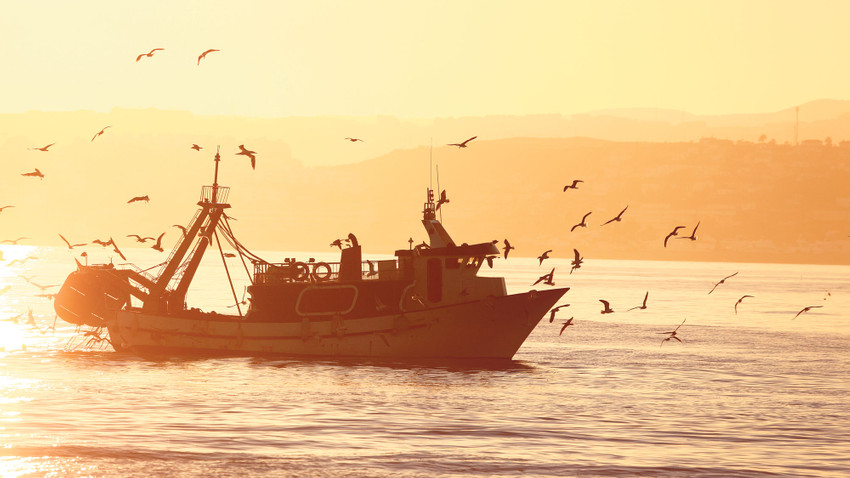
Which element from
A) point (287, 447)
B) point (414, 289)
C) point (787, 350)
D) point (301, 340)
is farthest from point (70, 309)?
point (787, 350)

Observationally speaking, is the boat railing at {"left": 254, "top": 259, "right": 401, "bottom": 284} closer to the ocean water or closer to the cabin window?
the cabin window

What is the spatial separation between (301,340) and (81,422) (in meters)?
18.4

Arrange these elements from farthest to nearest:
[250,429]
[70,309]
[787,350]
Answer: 1. [787,350]
2. [70,309]
3. [250,429]

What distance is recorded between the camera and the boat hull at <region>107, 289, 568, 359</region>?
173ft

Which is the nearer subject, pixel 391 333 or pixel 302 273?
pixel 391 333

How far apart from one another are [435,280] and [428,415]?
14939 mm

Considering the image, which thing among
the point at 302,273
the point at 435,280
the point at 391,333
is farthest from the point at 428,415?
the point at 302,273

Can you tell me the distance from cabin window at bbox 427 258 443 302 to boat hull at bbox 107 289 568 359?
1.04 m

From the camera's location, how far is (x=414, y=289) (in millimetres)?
53531

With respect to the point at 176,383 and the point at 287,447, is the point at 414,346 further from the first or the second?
the point at 287,447

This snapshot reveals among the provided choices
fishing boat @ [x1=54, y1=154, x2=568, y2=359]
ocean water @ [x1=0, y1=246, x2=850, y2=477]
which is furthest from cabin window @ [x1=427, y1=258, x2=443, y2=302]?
ocean water @ [x1=0, y1=246, x2=850, y2=477]

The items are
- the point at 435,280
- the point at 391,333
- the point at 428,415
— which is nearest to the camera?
the point at 428,415

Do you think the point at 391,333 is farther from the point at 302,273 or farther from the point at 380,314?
the point at 302,273

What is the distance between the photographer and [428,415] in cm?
3922
